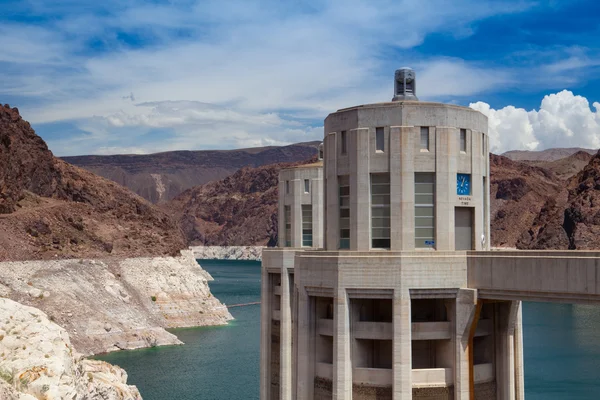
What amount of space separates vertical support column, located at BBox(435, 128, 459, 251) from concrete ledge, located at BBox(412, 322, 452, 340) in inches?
82.6

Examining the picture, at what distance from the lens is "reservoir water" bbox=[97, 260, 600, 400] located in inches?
3356

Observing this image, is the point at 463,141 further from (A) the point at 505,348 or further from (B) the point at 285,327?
(B) the point at 285,327

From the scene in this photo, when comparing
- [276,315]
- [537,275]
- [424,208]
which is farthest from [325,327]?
[276,315]

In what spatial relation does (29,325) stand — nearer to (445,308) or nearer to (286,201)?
(286,201)

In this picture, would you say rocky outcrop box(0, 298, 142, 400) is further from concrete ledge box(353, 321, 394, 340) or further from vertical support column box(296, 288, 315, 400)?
concrete ledge box(353, 321, 394, 340)

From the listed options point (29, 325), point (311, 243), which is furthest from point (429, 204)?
point (29, 325)

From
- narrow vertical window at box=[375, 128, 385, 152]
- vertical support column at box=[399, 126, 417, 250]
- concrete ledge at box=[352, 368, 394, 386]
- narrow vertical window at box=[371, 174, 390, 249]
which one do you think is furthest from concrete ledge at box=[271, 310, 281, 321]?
narrow vertical window at box=[375, 128, 385, 152]

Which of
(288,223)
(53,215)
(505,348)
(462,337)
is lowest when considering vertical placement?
(505,348)

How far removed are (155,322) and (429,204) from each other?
113524 mm

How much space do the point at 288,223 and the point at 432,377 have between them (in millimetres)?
25215

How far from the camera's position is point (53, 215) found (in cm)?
15450

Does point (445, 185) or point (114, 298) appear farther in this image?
point (114, 298)

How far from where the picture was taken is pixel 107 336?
117m

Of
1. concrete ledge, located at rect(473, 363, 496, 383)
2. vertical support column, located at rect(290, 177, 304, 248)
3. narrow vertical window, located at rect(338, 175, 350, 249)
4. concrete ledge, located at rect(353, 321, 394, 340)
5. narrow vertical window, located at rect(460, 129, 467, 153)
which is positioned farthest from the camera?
vertical support column, located at rect(290, 177, 304, 248)
